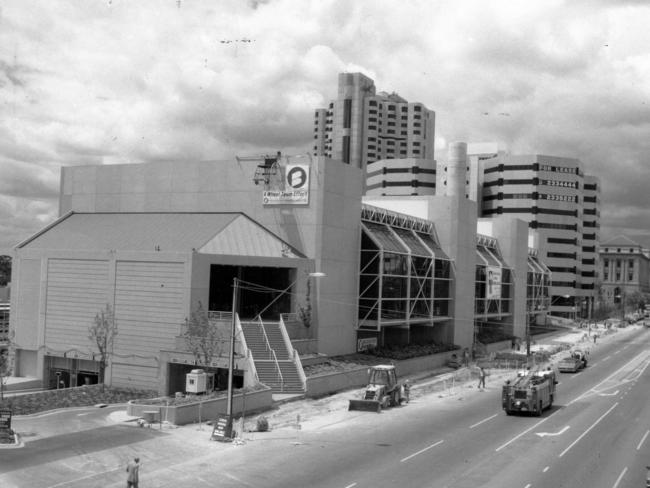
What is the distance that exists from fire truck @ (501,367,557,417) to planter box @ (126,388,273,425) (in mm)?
13927

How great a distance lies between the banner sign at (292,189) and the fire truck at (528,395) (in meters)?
22.8

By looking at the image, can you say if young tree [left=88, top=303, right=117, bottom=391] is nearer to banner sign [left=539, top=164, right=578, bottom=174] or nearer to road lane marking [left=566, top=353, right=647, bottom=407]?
road lane marking [left=566, top=353, right=647, bottom=407]

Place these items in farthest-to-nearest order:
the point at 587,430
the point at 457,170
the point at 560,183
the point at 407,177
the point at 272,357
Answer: the point at 407,177
the point at 560,183
the point at 457,170
the point at 272,357
the point at 587,430

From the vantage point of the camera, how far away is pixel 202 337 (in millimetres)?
47344

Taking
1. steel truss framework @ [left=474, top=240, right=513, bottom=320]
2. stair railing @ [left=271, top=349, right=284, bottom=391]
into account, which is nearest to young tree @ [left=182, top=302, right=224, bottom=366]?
stair railing @ [left=271, top=349, right=284, bottom=391]

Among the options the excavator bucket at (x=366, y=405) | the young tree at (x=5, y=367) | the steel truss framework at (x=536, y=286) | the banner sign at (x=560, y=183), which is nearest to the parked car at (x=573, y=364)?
the excavator bucket at (x=366, y=405)

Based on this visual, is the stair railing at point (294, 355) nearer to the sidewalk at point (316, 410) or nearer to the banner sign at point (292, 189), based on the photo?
the sidewalk at point (316, 410)

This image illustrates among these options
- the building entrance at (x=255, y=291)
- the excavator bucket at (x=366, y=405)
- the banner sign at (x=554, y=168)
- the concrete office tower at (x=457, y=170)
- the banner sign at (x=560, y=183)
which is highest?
the banner sign at (x=554, y=168)

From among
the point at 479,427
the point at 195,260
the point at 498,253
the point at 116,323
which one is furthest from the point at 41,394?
the point at 498,253

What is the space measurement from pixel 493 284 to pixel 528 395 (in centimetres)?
5442

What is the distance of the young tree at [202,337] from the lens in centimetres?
4669

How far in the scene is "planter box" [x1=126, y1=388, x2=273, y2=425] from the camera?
3709 centimetres

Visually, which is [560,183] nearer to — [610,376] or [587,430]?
[610,376]

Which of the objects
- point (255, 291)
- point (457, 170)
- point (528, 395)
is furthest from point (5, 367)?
point (457, 170)
